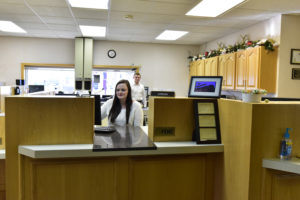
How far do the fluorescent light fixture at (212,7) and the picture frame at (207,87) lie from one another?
5.67ft

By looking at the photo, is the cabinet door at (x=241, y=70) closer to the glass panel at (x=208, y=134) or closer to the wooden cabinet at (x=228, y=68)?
the wooden cabinet at (x=228, y=68)

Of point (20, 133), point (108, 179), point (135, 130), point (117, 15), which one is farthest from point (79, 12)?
point (108, 179)

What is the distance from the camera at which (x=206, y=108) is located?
79.0 inches

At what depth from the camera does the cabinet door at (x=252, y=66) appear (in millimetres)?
3990

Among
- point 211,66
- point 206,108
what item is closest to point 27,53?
point 211,66

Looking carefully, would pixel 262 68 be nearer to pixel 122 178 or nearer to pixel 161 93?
pixel 161 93

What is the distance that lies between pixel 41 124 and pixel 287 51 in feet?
12.2

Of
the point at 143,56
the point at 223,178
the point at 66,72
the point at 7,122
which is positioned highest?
the point at 143,56

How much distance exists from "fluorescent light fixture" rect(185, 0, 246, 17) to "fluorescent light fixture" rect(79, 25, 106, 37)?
208 cm

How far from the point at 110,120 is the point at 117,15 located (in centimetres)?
213

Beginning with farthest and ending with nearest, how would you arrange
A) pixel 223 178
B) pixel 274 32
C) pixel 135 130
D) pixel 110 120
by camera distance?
pixel 274 32 → pixel 110 120 → pixel 135 130 → pixel 223 178

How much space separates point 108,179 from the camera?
5.96 ft

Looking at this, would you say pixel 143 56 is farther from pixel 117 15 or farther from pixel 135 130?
pixel 135 130

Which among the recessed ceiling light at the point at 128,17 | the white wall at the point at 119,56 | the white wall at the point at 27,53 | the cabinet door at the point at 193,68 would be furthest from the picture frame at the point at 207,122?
the white wall at the point at 27,53
